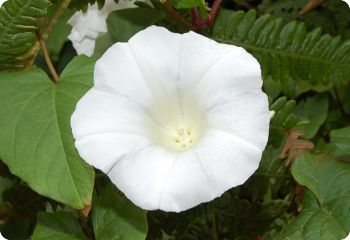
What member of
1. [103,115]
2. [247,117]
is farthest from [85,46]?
[247,117]

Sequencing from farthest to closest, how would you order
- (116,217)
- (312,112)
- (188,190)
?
1. (312,112)
2. (116,217)
3. (188,190)

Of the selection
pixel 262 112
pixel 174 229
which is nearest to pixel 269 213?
pixel 174 229

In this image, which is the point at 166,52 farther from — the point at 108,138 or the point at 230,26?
the point at 230,26

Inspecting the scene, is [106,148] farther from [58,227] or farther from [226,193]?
[226,193]

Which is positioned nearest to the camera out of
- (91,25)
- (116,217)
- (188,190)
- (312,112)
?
(188,190)

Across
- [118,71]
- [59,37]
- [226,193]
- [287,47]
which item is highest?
[118,71]

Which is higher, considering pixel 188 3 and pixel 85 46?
pixel 188 3
